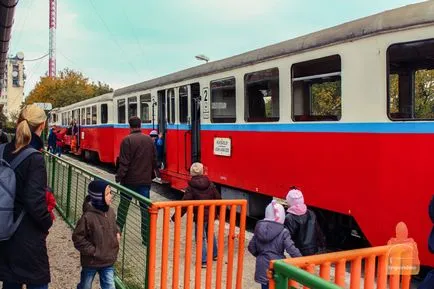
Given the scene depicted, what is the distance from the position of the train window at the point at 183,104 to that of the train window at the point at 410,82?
5789 millimetres

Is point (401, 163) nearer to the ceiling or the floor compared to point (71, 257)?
nearer to the ceiling

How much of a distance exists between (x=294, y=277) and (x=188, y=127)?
892 centimetres

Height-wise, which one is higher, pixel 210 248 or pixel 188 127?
pixel 188 127

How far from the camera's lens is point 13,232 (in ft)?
11.6

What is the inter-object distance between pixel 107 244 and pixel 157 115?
854 cm

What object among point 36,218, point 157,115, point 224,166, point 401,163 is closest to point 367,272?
point 36,218

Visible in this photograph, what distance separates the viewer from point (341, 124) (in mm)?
6504

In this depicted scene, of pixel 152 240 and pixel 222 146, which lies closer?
pixel 152 240

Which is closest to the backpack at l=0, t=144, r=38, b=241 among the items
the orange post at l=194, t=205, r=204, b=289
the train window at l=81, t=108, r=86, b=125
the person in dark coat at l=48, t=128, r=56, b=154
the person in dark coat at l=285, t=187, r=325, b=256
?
the orange post at l=194, t=205, r=204, b=289

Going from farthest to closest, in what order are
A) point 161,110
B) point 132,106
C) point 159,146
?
point 132,106 → point 161,110 → point 159,146

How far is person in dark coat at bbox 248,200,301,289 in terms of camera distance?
4.59 m

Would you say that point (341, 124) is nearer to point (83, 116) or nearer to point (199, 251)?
point (199, 251)

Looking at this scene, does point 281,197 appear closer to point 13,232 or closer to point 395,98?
point 395,98

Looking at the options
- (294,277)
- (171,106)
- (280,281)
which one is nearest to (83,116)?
(171,106)
